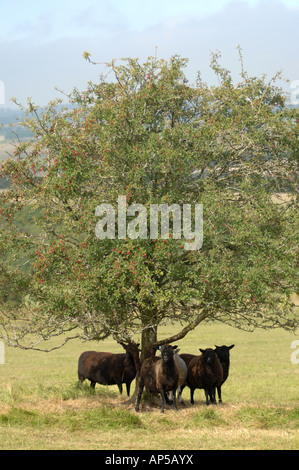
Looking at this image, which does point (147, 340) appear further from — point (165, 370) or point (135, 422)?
point (135, 422)

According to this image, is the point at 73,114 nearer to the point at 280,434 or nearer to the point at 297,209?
the point at 297,209

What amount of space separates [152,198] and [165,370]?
492 cm

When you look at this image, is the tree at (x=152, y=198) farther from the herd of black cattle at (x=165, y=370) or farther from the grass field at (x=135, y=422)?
the grass field at (x=135, y=422)

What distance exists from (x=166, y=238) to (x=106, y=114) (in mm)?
4205

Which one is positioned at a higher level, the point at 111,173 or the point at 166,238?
the point at 111,173

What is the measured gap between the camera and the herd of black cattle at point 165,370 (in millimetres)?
17344

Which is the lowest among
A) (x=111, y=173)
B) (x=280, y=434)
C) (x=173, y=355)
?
(x=280, y=434)

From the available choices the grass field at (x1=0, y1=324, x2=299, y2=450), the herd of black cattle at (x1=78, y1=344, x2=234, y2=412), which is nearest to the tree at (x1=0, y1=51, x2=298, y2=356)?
the herd of black cattle at (x1=78, y1=344, x2=234, y2=412)

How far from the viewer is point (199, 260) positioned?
15453mm

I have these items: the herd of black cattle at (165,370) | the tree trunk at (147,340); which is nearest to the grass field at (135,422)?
the herd of black cattle at (165,370)

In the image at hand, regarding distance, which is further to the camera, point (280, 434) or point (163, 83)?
point (163, 83)

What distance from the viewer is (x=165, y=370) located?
56.5 feet
